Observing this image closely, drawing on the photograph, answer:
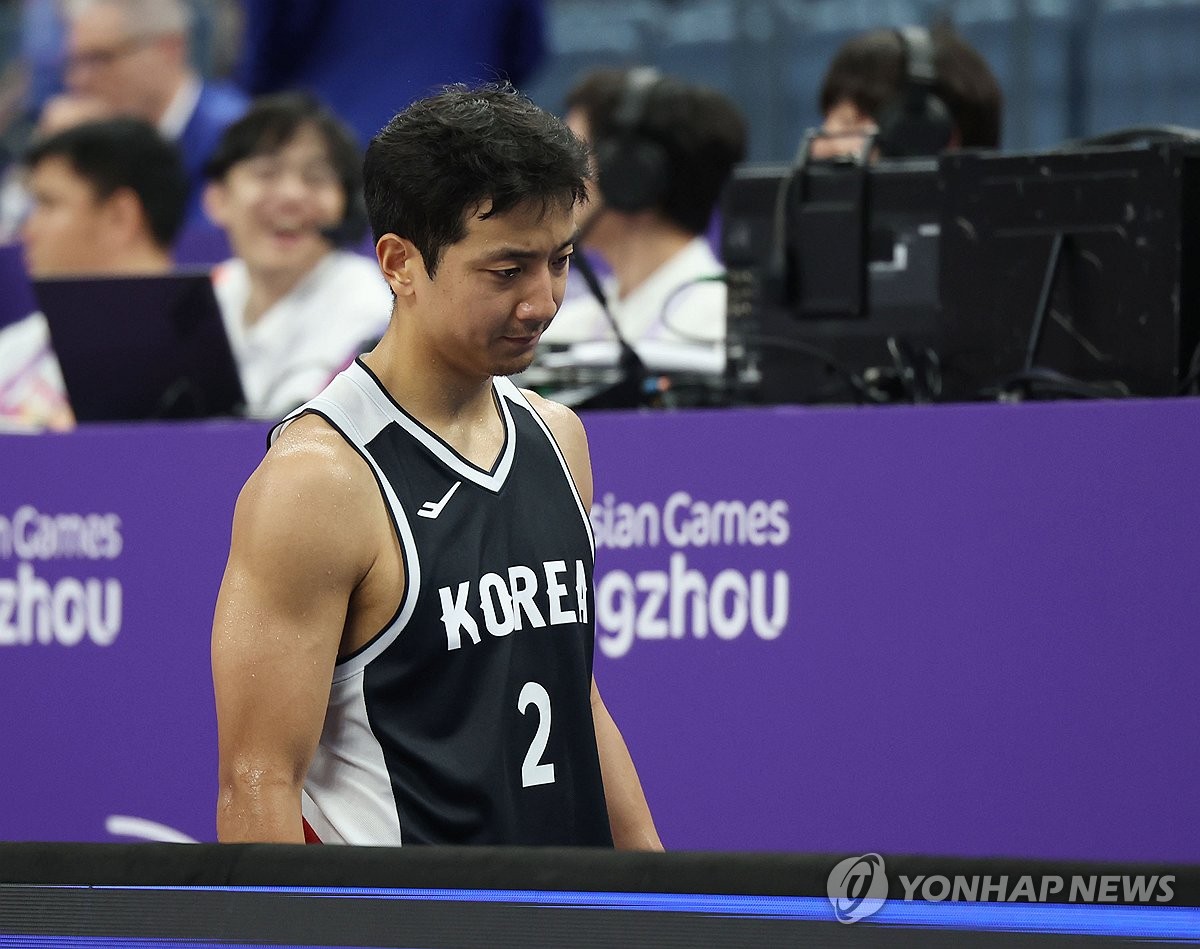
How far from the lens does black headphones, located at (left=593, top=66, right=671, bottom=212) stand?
14.9ft

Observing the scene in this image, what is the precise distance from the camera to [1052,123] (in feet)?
23.0

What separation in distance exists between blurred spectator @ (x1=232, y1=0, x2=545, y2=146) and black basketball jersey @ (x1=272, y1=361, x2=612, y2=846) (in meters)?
4.00

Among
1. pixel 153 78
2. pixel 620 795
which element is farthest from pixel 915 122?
pixel 153 78

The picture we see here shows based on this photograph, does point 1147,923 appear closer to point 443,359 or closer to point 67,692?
point 443,359

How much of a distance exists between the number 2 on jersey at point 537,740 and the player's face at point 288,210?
3.55 m

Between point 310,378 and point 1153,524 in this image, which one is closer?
point 1153,524

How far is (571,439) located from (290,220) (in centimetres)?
332

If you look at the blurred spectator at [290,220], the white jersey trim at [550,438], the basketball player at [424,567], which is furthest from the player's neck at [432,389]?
the blurred spectator at [290,220]

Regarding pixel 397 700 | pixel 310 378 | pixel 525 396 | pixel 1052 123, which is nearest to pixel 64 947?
pixel 397 700

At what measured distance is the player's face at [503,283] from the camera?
1.98 m

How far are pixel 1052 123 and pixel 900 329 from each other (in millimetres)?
3884

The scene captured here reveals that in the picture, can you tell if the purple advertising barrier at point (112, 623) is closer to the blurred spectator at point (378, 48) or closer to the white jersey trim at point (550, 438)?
the white jersey trim at point (550, 438)

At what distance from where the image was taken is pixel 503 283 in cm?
199

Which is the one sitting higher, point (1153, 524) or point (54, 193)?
point (54, 193)
